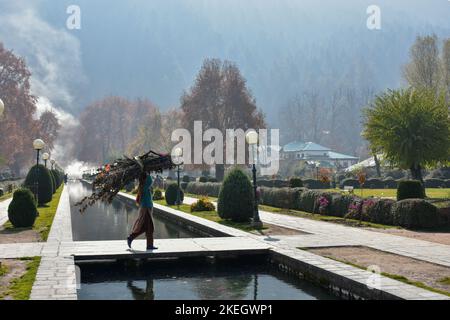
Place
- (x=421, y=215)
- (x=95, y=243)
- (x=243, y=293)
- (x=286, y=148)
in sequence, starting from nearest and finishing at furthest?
(x=243, y=293) < (x=95, y=243) < (x=421, y=215) < (x=286, y=148)

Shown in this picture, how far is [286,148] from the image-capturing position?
13375cm

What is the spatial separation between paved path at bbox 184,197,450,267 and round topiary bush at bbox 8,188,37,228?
822 cm

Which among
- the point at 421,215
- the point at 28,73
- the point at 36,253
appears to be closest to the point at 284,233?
the point at 421,215

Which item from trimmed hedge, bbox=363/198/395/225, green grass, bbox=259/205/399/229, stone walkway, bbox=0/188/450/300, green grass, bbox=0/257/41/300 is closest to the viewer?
green grass, bbox=0/257/41/300

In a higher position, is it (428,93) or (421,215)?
(428,93)

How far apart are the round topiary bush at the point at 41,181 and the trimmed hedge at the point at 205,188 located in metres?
12.1

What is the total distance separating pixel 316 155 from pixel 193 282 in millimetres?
112593

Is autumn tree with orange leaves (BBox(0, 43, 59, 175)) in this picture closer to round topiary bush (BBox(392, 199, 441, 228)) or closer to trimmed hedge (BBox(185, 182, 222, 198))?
trimmed hedge (BBox(185, 182, 222, 198))

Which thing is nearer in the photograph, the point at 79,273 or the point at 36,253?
the point at 79,273

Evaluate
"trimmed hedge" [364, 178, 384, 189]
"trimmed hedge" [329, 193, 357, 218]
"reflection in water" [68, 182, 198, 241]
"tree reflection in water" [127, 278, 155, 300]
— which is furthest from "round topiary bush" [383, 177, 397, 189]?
"tree reflection in water" [127, 278, 155, 300]

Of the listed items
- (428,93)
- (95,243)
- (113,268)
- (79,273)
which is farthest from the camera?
(428,93)

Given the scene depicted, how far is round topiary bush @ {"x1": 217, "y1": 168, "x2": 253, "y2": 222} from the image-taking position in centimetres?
1839

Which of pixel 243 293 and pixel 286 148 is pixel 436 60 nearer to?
pixel 243 293
